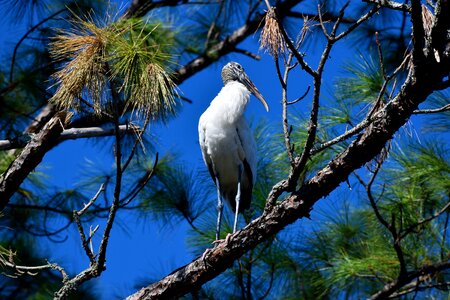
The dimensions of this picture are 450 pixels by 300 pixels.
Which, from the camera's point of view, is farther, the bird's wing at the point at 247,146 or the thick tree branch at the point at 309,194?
the bird's wing at the point at 247,146

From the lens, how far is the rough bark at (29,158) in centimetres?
266

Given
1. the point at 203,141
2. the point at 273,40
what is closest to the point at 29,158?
the point at 203,141

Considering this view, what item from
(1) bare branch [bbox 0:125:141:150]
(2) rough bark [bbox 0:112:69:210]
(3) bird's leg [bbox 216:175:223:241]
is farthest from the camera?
(3) bird's leg [bbox 216:175:223:241]

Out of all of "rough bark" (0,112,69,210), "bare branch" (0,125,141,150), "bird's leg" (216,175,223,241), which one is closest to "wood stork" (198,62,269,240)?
"bird's leg" (216,175,223,241)

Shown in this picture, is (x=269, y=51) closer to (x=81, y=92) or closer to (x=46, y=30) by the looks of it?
(x=81, y=92)

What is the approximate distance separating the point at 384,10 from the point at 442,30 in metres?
2.73

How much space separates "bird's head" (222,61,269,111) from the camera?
341 cm

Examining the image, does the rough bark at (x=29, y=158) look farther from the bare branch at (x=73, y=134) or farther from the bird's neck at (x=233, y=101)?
the bird's neck at (x=233, y=101)

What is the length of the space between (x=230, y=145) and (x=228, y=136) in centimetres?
4

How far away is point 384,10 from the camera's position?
449cm

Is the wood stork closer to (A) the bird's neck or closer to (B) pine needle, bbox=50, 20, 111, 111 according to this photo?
(A) the bird's neck

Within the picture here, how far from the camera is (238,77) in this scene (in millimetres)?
3455

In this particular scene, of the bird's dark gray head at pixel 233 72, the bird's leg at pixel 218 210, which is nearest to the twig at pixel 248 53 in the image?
A: the bird's dark gray head at pixel 233 72

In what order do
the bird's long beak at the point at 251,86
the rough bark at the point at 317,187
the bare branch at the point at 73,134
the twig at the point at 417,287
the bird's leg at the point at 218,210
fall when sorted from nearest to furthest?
the rough bark at the point at 317,187 < the twig at the point at 417,287 < the bare branch at the point at 73,134 < the bird's leg at the point at 218,210 < the bird's long beak at the point at 251,86
